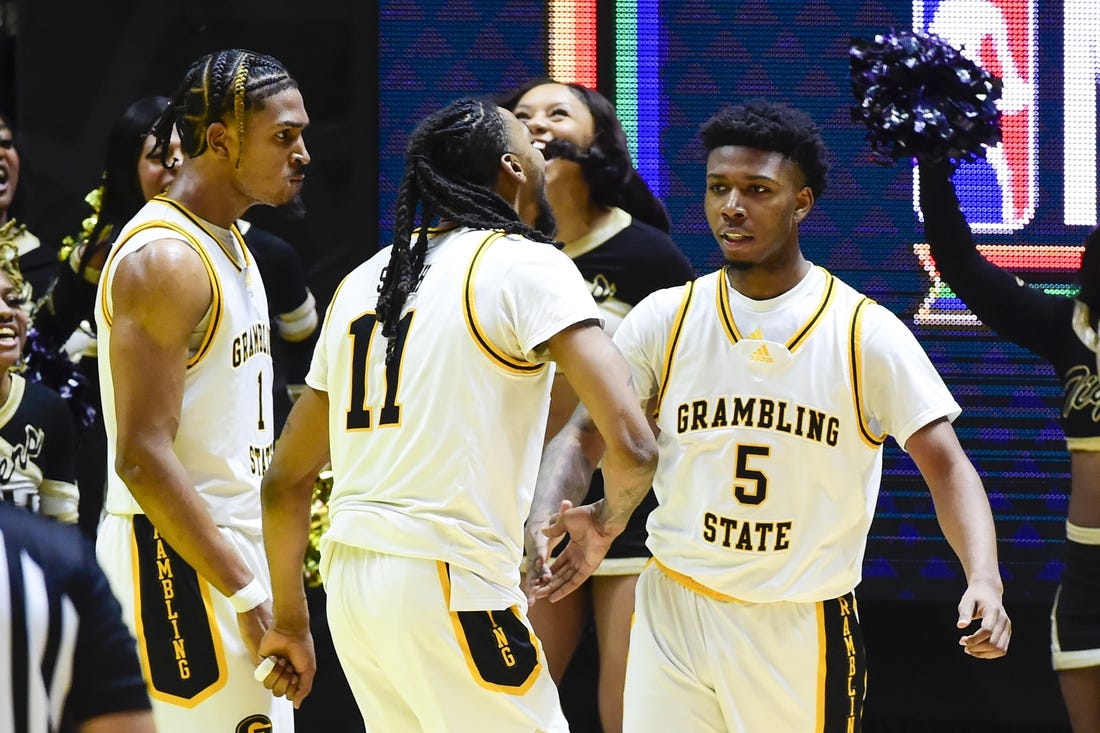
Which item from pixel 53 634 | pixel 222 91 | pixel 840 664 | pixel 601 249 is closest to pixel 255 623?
pixel 222 91

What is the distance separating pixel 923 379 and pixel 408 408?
47.7 inches

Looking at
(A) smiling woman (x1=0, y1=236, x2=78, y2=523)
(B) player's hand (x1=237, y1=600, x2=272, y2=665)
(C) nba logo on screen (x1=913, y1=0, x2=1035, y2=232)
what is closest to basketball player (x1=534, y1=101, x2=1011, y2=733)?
(B) player's hand (x1=237, y1=600, x2=272, y2=665)

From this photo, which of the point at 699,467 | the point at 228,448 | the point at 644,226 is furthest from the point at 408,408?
the point at 644,226

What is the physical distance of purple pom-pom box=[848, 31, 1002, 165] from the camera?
436cm

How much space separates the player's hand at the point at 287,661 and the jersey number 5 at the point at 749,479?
3.40 feet

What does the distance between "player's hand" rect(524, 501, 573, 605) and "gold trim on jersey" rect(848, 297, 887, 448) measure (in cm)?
72

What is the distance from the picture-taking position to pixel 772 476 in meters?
3.76

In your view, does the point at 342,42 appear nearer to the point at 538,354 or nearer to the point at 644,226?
the point at 644,226

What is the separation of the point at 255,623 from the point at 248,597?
0.06 m

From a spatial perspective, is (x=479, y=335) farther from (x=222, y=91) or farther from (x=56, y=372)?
(x=56, y=372)

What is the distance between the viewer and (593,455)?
3781 millimetres

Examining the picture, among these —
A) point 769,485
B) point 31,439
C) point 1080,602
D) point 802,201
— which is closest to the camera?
point 769,485

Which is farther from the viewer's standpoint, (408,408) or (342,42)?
(342,42)

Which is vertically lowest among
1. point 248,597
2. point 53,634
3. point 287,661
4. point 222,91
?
point 287,661
